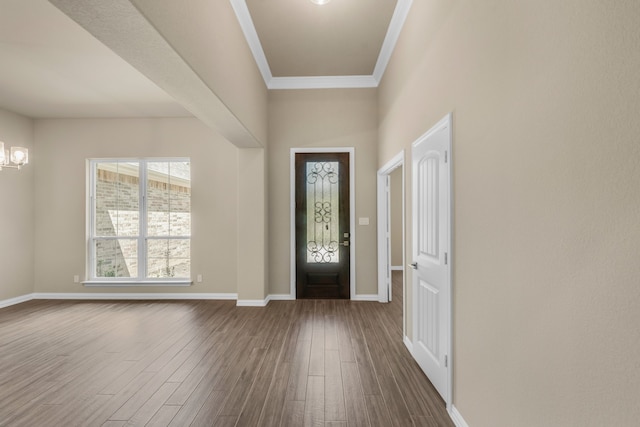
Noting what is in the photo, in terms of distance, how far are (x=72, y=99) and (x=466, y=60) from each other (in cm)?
532

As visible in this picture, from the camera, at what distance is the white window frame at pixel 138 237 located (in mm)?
5293

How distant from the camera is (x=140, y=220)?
17.5 ft

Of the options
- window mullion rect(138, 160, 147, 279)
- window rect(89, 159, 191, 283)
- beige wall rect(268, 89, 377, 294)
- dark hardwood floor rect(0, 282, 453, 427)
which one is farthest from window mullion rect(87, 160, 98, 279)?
beige wall rect(268, 89, 377, 294)

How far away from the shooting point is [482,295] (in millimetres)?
1717

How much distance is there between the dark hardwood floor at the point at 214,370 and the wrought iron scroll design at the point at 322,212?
913 millimetres

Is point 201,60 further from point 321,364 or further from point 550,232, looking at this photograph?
point 321,364

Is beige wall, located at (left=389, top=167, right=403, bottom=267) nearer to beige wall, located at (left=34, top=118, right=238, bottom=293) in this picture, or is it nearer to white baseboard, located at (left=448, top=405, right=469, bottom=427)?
beige wall, located at (left=34, top=118, right=238, bottom=293)

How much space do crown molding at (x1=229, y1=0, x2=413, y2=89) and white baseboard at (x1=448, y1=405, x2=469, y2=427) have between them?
11.3 ft

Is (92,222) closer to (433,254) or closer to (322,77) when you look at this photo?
(322,77)

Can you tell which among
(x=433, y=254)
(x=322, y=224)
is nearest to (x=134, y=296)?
(x=322, y=224)

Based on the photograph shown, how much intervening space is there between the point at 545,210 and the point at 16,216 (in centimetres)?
709

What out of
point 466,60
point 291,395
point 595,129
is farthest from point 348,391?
point 466,60

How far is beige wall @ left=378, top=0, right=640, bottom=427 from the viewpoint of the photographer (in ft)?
2.99

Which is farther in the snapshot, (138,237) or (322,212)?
(138,237)
